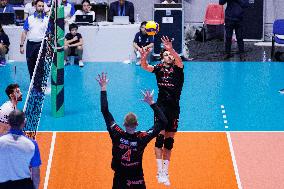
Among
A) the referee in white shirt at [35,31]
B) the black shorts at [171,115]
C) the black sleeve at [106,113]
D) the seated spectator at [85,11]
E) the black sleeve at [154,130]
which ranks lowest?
the black shorts at [171,115]

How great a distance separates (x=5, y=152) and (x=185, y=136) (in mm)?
7113

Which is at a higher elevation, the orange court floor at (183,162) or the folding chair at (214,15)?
the folding chair at (214,15)

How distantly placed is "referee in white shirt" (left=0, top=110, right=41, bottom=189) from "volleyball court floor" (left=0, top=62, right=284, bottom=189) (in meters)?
3.58

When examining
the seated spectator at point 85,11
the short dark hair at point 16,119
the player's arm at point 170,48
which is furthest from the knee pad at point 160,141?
the seated spectator at point 85,11

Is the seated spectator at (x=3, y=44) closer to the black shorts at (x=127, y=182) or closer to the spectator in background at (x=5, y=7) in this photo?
the spectator in background at (x=5, y=7)

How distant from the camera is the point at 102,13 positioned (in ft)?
81.1

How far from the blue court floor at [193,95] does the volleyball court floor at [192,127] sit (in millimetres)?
23

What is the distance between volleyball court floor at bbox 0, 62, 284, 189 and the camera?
42.5 feet

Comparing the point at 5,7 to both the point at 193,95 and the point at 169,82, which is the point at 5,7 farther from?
the point at 169,82

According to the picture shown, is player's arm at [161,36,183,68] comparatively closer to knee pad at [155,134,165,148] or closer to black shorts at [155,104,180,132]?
black shorts at [155,104,180,132]

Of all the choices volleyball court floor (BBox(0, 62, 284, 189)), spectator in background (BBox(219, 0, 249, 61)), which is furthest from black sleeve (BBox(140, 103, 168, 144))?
spectator in background (BBox(219, 0, 249, 61))

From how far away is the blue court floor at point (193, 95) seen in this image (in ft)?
53.7

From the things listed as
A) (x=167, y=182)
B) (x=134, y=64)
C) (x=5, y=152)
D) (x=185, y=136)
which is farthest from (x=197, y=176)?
(x=134, y=64)

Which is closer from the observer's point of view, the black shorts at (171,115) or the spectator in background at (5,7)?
the black shorts at (171,115)
